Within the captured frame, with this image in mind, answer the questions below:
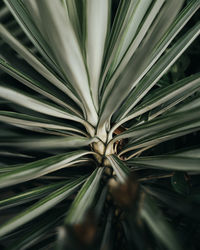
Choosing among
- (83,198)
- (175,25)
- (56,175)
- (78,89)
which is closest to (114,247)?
(83,198)

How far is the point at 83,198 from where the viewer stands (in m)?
0.51

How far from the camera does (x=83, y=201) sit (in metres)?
0.50

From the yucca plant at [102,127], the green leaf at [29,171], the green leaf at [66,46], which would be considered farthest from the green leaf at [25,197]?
the green leaf at [66,46]

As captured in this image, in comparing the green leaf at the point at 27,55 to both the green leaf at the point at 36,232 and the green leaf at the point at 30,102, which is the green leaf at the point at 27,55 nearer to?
the green leaf at the point at 30,102

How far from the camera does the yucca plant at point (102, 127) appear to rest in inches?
17.4

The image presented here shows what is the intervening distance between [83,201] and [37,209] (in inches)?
4.1

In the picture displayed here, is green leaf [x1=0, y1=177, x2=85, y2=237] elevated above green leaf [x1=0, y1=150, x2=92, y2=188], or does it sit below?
below

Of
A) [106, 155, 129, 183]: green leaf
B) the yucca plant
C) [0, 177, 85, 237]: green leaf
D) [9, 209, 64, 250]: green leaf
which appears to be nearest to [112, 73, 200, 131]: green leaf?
the yucca plant

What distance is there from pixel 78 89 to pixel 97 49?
0.34ft

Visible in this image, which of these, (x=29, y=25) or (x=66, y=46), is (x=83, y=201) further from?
(x=29, y=25)

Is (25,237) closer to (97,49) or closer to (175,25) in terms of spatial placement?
(97,49)

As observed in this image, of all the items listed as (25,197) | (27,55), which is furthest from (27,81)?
(25,197)

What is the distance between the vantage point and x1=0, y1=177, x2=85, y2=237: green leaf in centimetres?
49

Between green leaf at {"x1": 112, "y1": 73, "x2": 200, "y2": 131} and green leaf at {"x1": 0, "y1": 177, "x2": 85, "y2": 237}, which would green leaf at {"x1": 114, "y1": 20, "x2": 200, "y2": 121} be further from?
green leaf at {"x1": 0, "y1": 177, "x2": 85, "y2": 237}
